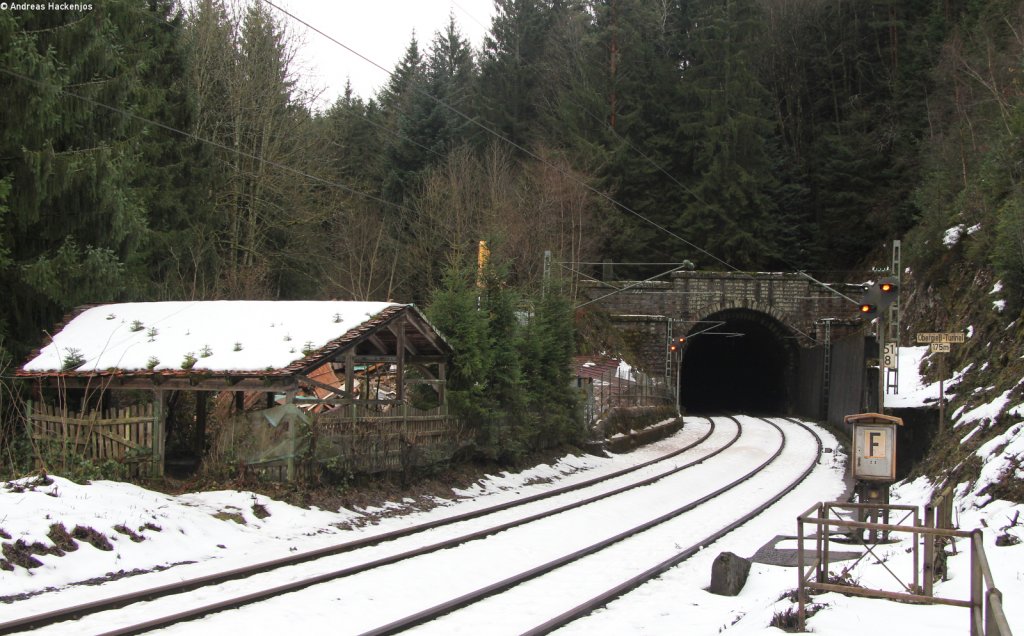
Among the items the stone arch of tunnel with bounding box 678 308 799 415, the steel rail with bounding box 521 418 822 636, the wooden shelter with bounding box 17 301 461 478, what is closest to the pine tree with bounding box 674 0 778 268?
the stone arch of tunnel with bounding box 678 308 799 415

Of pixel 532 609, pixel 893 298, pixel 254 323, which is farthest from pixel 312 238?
pixel 532 609

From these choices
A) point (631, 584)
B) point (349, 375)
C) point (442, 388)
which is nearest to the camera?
point (631, 584)

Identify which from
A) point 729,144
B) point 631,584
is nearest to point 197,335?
point 631,584

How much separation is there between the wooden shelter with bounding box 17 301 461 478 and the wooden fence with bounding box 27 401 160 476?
2 cm

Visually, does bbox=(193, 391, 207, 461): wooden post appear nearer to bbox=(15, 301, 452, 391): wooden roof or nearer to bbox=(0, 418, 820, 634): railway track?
bbox=(15, 301, 452, 391): wooden roof

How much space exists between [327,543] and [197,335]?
5189 mm

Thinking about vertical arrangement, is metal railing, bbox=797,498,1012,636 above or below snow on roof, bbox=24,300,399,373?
below

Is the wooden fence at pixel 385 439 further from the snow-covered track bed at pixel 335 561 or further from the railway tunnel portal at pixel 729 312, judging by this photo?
the railway tunnel portal at pixel 729 312

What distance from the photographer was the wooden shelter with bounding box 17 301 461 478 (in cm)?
1392

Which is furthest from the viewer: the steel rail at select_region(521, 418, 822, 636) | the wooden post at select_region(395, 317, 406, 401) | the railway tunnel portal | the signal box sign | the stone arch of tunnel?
the stone arch of tunnel

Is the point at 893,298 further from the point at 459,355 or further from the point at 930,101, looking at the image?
the point at 930,101

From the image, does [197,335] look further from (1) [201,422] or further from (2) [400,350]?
(2) [400,350]

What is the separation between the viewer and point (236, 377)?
14000 mm

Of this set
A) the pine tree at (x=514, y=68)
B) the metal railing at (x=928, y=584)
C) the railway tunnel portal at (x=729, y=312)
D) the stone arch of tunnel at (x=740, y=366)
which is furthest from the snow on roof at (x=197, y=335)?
the pine tree at (x=514, y=68)
